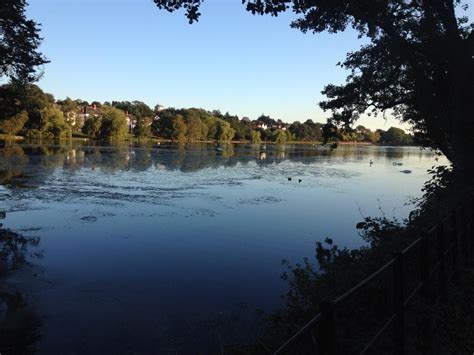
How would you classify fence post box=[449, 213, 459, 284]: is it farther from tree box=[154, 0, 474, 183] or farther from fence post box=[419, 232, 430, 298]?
tree box=[154, 0, 474, 183]

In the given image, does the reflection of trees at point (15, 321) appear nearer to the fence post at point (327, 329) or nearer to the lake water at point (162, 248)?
the lake water at point (162, 248)

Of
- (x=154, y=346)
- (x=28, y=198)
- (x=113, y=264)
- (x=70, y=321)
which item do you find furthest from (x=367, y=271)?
(x=28, y=198)

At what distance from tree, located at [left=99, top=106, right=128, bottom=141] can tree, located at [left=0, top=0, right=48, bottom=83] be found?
306 feet

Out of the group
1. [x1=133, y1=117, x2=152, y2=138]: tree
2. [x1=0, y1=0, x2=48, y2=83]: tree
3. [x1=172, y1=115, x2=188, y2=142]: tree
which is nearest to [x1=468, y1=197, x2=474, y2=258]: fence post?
[x1=0, y1=0, x2=48, y2=83]: tree

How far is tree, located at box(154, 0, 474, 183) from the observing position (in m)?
11.2

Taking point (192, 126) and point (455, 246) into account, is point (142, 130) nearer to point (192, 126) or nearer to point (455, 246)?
point (192, 126)

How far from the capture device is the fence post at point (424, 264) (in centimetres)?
502

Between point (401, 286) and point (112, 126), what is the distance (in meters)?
110

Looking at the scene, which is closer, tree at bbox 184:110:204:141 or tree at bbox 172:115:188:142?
tree at bbox 172:115:188:142

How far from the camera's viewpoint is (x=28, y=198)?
2016 cm

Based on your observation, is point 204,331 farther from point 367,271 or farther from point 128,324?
point 367,271

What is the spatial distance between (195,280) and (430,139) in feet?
34.9

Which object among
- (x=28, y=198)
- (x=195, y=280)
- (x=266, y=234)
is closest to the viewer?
(x=195, y=280)

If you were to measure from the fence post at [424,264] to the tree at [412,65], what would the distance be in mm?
5888
